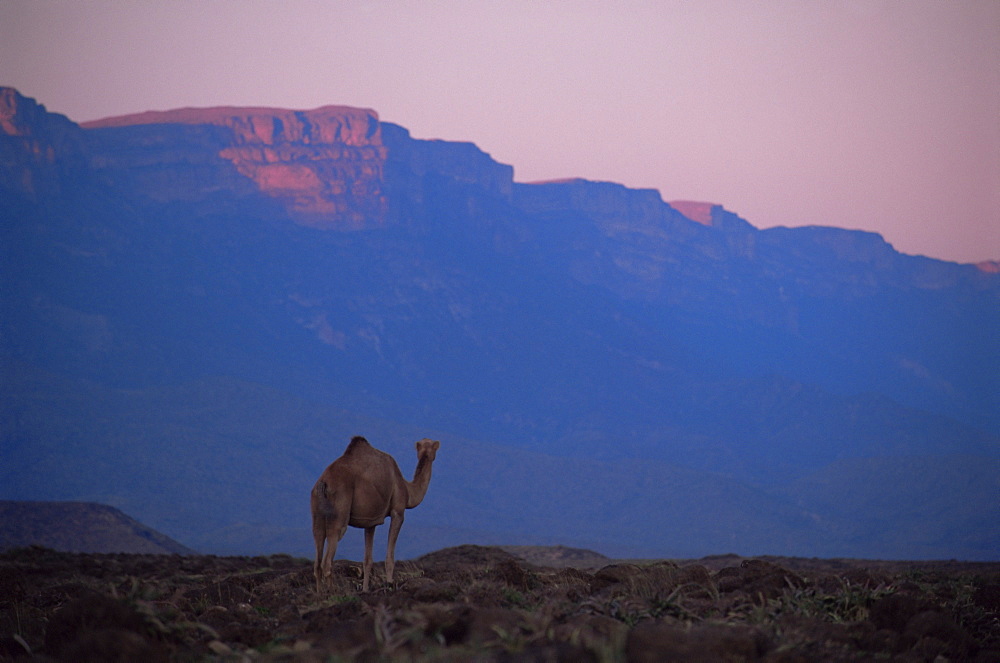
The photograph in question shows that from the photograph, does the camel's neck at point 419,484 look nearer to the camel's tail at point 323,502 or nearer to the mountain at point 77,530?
the camel's tail at point 323,502

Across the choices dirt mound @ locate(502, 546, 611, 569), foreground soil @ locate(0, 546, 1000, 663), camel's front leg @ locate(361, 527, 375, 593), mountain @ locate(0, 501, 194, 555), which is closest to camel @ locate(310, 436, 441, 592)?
camel's front leg @ locate(361, 527, 375, 593)

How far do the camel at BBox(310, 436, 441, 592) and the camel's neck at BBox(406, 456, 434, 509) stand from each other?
0.02 m

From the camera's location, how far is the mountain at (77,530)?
71625 millimetres

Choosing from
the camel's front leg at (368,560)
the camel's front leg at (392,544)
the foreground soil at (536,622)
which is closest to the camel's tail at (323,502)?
the camel's front leg at (368,560)

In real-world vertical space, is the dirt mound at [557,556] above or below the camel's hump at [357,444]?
below

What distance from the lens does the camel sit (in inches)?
618

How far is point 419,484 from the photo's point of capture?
59.6 feet

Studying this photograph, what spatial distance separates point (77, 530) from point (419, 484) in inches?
2475

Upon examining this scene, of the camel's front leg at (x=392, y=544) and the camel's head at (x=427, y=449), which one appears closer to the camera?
the camel's front leg at (x=392, y=544)

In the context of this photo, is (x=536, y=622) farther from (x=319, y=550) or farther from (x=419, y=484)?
(x=419, y=484)

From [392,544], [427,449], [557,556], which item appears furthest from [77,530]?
[392,544]

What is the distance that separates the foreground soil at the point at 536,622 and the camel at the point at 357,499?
722 mm

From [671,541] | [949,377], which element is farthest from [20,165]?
[949,377]

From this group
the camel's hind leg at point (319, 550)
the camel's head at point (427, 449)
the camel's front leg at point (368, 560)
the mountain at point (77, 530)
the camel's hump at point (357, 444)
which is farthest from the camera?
the mountain at point (77, 530)
